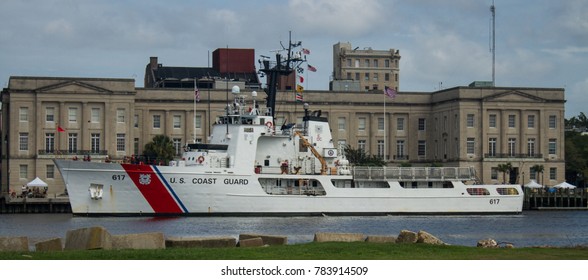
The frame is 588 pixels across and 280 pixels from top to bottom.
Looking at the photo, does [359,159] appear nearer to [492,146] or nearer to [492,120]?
[492,146]

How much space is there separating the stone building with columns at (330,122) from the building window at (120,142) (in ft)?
0.29

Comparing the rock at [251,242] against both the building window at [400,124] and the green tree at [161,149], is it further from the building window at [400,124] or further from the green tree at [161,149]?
the building window at [400,124]

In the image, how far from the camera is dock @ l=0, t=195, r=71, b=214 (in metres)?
82.8

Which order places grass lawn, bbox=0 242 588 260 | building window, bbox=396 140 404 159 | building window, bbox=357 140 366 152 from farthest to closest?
building window, bbox=396 140 404 159, building window, bbox=357 140 366 152, grass lawn, bbox=0 242 588 260

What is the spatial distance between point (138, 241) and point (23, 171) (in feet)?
255

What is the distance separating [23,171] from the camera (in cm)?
10600

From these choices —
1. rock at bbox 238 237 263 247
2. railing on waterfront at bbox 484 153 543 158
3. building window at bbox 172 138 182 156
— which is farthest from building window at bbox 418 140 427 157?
rock at bbox 238 237 263 247

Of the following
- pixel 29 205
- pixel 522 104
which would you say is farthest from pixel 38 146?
pixel 522 104

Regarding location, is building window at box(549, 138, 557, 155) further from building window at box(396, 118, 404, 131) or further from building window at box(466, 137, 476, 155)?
building window at box(396, 118, 404, 131)

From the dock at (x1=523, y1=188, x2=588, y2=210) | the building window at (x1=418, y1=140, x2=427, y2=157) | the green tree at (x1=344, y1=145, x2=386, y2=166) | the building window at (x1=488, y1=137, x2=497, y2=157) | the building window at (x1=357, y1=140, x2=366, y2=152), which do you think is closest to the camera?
the dock at (x1=523, y1=188, x2=588, y2=210)

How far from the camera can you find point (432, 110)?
392 ft

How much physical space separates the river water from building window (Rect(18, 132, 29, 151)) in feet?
118

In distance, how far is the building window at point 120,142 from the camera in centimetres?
10838

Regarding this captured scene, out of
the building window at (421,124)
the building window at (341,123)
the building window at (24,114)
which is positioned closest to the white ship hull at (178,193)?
the building window at (24,114)
